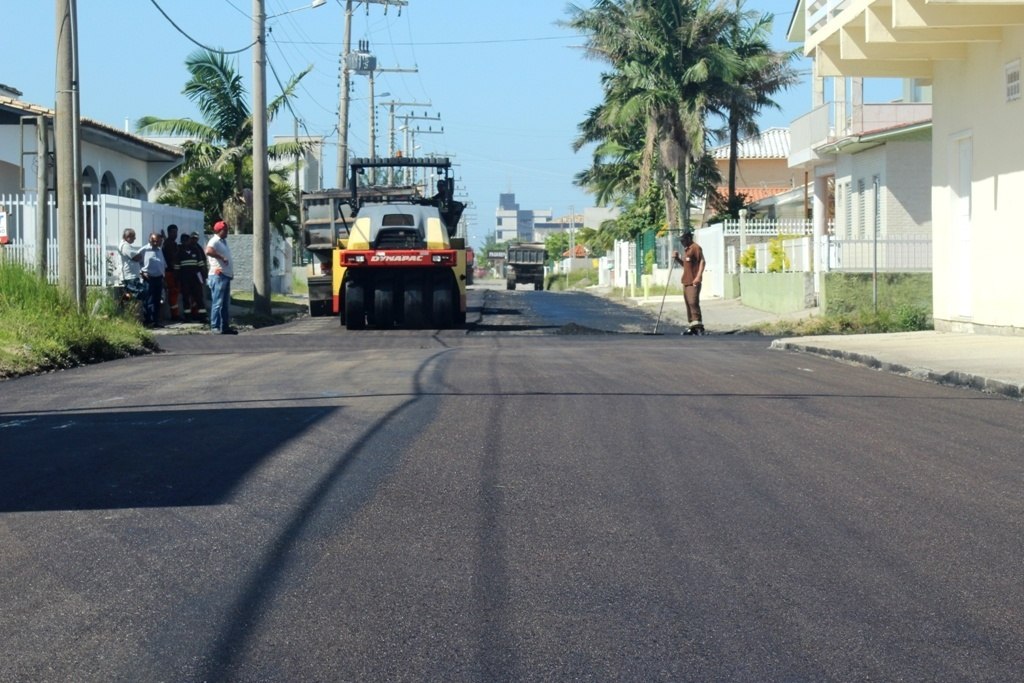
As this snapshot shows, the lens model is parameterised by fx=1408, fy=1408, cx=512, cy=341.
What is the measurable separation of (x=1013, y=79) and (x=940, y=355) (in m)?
4.08

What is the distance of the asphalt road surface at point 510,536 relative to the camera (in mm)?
4633

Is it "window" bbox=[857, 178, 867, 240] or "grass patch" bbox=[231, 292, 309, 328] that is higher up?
"window" bbox=[857, 178, 867, 240]

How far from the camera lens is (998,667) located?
14.8 feet

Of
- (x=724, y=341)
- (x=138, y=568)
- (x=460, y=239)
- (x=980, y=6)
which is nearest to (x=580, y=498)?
(x=138, y=568)

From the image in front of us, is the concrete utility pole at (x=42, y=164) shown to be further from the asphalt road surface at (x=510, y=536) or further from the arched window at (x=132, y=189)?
the arched window at (x=132, y=189)

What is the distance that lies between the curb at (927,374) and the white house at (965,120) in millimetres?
2470

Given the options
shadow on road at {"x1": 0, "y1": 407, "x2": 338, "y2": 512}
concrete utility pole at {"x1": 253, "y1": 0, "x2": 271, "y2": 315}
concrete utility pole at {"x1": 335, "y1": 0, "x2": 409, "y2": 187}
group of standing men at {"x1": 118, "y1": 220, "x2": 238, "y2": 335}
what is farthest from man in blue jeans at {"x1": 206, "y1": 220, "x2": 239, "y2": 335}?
concrete utility pole at {"x1": 335, "y1": 0, "x2": 409, "y2": 187}

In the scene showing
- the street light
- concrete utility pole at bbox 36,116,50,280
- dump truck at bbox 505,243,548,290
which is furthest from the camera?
dump truck at bbox 505,243,548,290

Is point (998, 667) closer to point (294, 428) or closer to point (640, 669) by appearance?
point (640, 669)

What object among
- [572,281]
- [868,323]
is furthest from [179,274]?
[572,281]

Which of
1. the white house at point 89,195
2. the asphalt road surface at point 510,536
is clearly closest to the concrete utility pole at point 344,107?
the white house at point 89,195

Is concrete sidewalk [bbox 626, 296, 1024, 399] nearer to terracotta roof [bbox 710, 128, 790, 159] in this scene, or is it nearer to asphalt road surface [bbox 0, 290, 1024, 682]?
asphalt road surface [bbox 0, 290, 1024, 682]

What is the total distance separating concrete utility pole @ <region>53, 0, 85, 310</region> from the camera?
1841 centimetres

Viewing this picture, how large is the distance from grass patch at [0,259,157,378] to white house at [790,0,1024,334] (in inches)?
401
